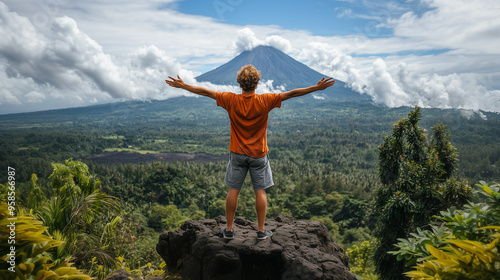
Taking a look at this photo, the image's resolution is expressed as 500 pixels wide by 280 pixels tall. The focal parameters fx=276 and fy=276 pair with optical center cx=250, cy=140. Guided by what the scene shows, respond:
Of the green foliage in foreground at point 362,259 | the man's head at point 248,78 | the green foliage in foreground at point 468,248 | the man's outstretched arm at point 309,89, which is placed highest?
the man's head at point 248,78

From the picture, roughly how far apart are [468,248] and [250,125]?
8.20 ft

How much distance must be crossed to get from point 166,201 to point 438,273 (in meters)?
54.0

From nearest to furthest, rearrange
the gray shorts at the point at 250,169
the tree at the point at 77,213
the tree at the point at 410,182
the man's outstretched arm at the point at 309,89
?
the man's outstretched arm at the point at 309,89 → the gray shorts at the point at 250,169 → the tree at the point at 77,213 → the tree at the point at 410,182

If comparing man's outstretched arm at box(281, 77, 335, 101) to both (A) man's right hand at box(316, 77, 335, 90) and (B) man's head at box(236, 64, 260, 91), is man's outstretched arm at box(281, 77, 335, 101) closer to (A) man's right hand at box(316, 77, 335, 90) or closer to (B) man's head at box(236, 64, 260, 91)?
(A) man's right hand at box(316, 77, 335, 90)

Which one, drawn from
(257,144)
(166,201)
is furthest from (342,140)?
(257,144)

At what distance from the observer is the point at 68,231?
13.7 feet

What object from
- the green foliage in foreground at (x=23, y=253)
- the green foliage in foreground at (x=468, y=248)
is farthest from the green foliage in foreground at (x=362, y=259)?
the green foliage in foreground at (x=23, y=253)

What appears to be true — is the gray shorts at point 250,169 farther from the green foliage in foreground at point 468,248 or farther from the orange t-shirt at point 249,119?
the green foliage in foreground at point 468,248

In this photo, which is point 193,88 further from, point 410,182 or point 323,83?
point 410,182

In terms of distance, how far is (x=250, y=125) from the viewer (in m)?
3.47

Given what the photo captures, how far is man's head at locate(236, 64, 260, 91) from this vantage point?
11.4ft

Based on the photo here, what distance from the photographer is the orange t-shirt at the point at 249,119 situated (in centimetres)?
346

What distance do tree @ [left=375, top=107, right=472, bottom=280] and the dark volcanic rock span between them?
23.0 feet

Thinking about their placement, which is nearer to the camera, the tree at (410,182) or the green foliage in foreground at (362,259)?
the tree at (410,182)
